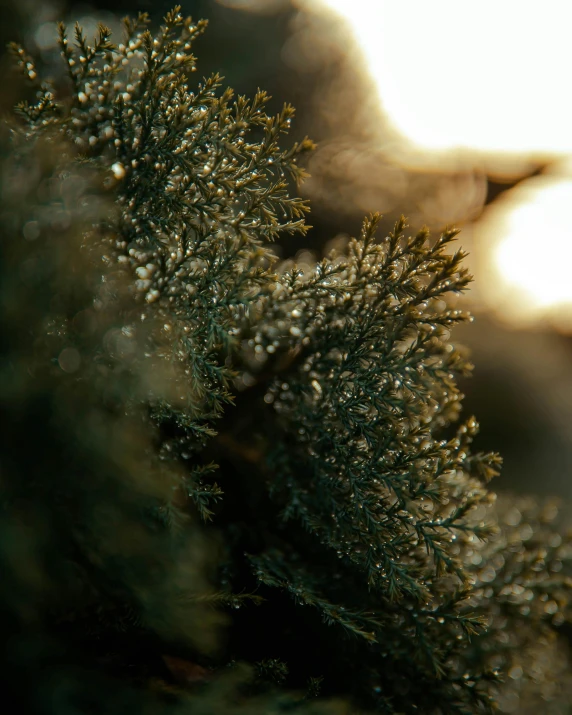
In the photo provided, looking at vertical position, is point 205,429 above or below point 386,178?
below

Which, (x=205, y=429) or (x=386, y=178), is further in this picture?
(x=386, y=178)

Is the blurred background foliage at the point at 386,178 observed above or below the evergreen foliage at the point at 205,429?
above

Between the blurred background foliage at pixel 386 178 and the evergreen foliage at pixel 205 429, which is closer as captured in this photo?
the evergreen foliage at pixel 205 429

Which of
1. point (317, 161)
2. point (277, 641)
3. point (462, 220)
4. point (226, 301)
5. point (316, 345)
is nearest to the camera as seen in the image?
point (226, 301)


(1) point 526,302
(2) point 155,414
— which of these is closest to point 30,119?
(2) point 155,414

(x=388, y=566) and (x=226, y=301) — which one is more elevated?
(x=226, y=301)

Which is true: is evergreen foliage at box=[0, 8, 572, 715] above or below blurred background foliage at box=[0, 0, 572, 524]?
below

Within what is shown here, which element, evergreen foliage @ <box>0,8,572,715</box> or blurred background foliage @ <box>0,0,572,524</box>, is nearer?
evergreen foliage @ <box>0,8,572,715</box>

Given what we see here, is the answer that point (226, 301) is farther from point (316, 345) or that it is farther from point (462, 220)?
point (462, 220)
